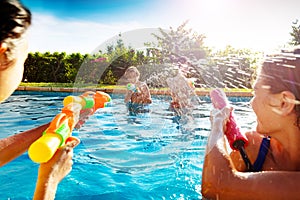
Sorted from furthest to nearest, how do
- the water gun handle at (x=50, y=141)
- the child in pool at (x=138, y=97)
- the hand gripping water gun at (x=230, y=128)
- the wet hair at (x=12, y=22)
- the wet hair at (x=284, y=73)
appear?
the child in pool at (x=138, y=97) → the hand gripping water gun at (x=230, y=128) → the wet hair at (x=284, y=73) → the water gun handle at (x=50, y=141) → the wet hair at (x=12, y=22)

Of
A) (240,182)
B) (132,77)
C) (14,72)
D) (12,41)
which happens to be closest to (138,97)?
(132,77)

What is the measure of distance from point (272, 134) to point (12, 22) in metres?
1.61

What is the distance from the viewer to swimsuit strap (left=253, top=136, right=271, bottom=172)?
93.8 inches

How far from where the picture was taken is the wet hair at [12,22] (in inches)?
50.7

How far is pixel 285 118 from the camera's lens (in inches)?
79.2

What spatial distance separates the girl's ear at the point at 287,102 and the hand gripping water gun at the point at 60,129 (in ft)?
3.94

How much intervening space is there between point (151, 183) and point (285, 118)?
6.78 ft

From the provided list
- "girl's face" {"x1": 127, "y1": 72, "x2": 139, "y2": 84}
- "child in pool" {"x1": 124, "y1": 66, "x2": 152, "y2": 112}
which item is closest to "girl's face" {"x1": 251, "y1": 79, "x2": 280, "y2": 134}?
"girl's face" {"x1": 127, "y1": 72, "x2": 139, "y2": 84}

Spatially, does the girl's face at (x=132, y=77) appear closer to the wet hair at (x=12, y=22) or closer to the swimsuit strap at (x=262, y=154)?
the swimsuit strap at (x=262, y=154)

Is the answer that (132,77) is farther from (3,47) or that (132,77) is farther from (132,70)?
(3,47)

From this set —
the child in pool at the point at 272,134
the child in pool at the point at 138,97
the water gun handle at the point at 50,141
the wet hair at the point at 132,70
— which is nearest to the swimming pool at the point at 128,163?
the child in pool at the point at 138,97

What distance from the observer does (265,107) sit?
2.04 m

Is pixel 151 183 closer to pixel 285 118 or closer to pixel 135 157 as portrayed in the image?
pixel 135 157

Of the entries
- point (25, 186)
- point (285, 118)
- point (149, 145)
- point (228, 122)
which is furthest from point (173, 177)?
point (285, 118)
